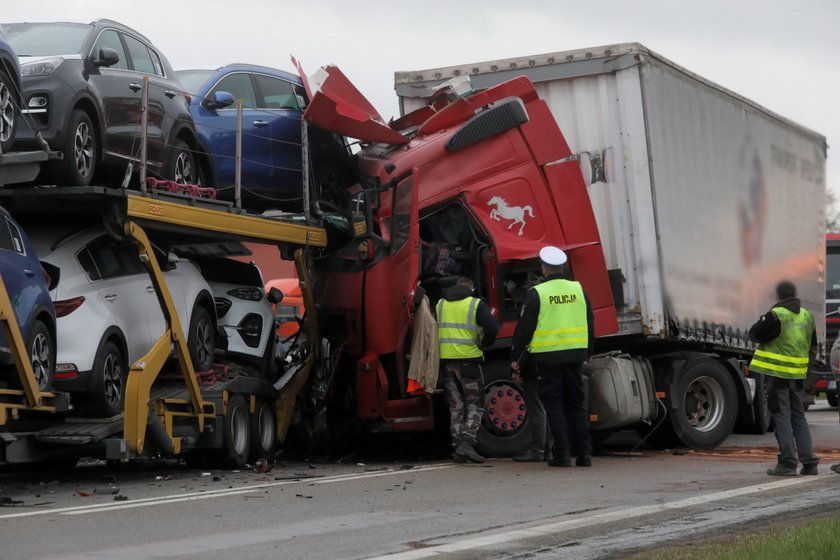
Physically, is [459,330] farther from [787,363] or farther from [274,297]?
[787,363]

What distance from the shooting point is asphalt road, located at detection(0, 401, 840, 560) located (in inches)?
273

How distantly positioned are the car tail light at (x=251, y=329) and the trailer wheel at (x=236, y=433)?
96cm

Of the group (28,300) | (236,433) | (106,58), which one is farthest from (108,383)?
(106,58)

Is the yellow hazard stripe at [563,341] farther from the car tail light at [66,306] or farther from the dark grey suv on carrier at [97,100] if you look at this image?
the car tail light at [66,306]

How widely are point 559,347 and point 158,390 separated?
10.9 ft

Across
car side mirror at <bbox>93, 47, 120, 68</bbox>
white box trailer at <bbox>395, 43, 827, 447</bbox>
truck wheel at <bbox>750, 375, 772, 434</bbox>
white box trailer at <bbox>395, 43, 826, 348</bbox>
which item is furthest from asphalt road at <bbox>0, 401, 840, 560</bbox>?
car side mirror at <bbox>93, 47, 120, 68</bbox>

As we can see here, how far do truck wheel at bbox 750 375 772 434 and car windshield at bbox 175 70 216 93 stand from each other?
6.77 metres

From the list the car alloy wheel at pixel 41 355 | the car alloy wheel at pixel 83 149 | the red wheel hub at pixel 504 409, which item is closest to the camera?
the car alloy wheel at pixel 41 355

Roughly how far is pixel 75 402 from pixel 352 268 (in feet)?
12.3

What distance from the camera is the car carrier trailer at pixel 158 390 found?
1043 cm

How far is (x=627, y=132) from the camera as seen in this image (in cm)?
1373

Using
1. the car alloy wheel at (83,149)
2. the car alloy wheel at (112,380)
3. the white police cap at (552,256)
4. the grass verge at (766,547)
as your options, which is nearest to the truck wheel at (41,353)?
the car alloy wheel at (112,380)

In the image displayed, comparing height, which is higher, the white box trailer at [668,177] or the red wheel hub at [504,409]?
the white box trailer at [668,177]

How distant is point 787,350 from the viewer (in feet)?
37.3
